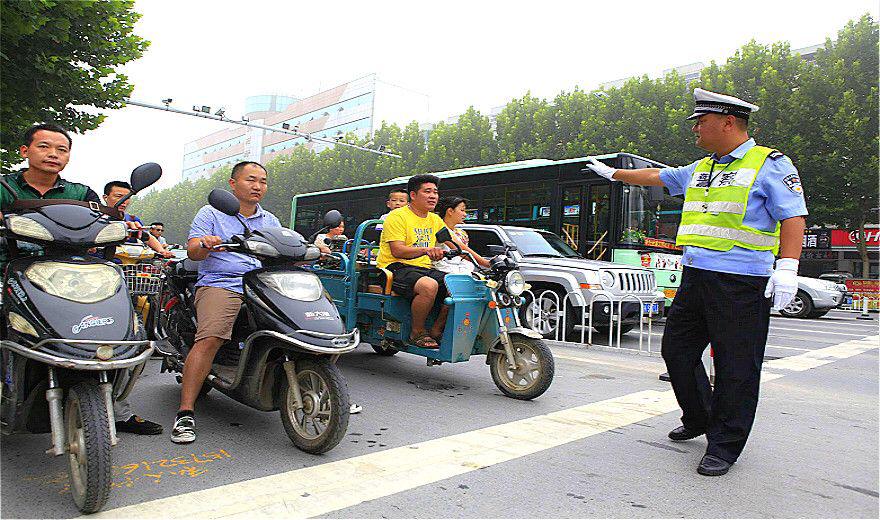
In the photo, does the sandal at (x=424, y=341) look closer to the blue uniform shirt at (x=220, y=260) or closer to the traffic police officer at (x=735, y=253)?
the blue uniform shirt at (x=220, y=260)

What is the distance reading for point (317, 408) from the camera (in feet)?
11.5

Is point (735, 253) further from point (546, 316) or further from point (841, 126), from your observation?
point (841, 126)

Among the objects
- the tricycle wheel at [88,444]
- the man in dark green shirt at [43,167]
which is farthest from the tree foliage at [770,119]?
the tricycle wheel at [88,444]

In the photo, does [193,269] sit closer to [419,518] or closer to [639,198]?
[419,518]

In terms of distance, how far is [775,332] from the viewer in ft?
38.3

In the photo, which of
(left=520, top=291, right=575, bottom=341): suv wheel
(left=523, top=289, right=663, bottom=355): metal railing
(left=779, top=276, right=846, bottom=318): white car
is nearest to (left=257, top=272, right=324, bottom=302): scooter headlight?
(left=523, top=289, right=663, bottom=355): metal railing

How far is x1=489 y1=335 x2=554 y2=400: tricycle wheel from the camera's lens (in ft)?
16.0

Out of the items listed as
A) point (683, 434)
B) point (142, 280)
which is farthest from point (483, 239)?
point (683, 434)

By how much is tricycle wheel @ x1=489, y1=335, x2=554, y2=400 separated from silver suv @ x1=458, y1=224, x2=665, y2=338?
3.92m

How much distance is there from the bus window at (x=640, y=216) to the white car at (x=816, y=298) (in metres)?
6.05

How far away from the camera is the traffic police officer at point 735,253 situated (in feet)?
11.0

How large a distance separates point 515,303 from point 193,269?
99.7 inches

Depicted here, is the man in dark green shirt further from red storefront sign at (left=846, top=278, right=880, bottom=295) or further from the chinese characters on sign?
red storefront sign at (left=846, top=278, right=880, bottom=295)

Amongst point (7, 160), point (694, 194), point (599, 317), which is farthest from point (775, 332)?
point (7, 160)
